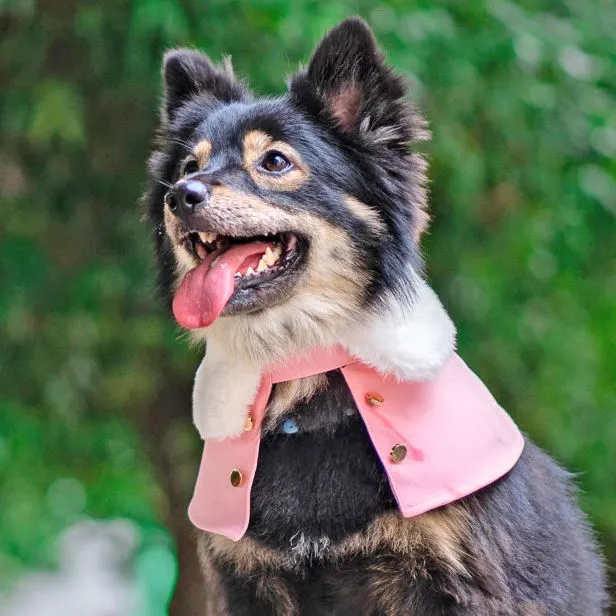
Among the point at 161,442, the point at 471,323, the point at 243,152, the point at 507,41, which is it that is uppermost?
the point at 507,41

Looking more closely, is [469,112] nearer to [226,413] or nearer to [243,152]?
[243,152]

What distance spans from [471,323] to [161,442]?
1.16 metres

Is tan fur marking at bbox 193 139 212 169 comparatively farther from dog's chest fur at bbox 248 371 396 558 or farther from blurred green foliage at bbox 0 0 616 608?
blurred green foliage at bbox 0 0 616 608

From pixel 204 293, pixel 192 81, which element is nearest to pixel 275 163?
pixel 204 293

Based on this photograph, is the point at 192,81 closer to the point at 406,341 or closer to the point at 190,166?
the point at 190,166

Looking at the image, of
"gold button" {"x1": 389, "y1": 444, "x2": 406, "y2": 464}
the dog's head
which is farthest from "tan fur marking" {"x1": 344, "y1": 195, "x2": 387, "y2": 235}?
"gold button" {"x1": 389, "y1": 444, "x2": 406, "y2": 464}

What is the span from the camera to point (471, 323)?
303 cm

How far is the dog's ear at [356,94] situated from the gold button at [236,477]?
67 cm

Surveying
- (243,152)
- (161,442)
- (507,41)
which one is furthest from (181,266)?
(161,442)

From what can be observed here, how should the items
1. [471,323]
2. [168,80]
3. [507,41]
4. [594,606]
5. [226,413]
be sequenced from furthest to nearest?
[471,323] < [507,41] < [168,80] < [594,606] < [226,413]

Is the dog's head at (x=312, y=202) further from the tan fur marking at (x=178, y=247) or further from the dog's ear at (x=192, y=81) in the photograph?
the dog's ear at (x=192, y=81)

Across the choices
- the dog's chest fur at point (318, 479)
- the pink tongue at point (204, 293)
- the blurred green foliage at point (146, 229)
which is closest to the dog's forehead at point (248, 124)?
the pink tongue at point (204, 293)

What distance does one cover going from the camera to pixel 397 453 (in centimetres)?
157

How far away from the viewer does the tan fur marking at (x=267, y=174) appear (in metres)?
1.73
